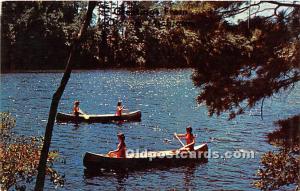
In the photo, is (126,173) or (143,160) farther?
(143,160)

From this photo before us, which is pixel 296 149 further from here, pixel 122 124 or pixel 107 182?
pixel 122 124

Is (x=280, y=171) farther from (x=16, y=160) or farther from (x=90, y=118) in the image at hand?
(x=90, y=118)

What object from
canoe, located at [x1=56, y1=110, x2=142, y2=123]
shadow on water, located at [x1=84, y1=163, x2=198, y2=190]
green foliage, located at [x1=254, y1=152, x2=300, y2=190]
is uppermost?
green foliage, located at [x1=254, y1=152, x2=300, y2=190]

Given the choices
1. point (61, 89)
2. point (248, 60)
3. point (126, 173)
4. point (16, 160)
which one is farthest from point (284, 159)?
point (126, 173)

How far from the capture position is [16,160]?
835 cm

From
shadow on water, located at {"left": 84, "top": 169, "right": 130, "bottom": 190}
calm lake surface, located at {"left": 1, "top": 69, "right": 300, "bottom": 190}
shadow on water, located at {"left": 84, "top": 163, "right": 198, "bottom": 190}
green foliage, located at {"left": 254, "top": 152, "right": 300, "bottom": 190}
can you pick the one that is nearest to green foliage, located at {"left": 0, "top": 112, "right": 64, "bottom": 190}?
calm lake surface, located at {"left": 1, "top": 69, "right": 300, "bottom": 190}

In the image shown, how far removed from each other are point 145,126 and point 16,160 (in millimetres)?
15484

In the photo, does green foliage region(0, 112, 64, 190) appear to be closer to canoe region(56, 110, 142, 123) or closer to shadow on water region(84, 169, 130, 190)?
shadow on water region(84, 169, 130, 190)

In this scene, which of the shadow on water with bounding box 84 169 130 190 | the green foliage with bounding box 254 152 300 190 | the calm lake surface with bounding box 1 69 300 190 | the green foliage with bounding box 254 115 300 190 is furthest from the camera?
the shadow on water with bounding box 84 169 130 190

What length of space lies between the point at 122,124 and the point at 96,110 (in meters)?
4.22

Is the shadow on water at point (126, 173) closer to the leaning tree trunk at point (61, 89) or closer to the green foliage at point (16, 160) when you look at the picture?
the green foliage at point (16, 160)

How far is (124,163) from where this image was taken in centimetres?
1509

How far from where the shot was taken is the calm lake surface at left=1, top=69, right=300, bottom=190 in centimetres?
1427

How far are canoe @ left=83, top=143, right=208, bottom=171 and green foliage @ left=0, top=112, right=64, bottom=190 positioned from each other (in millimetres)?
5767
